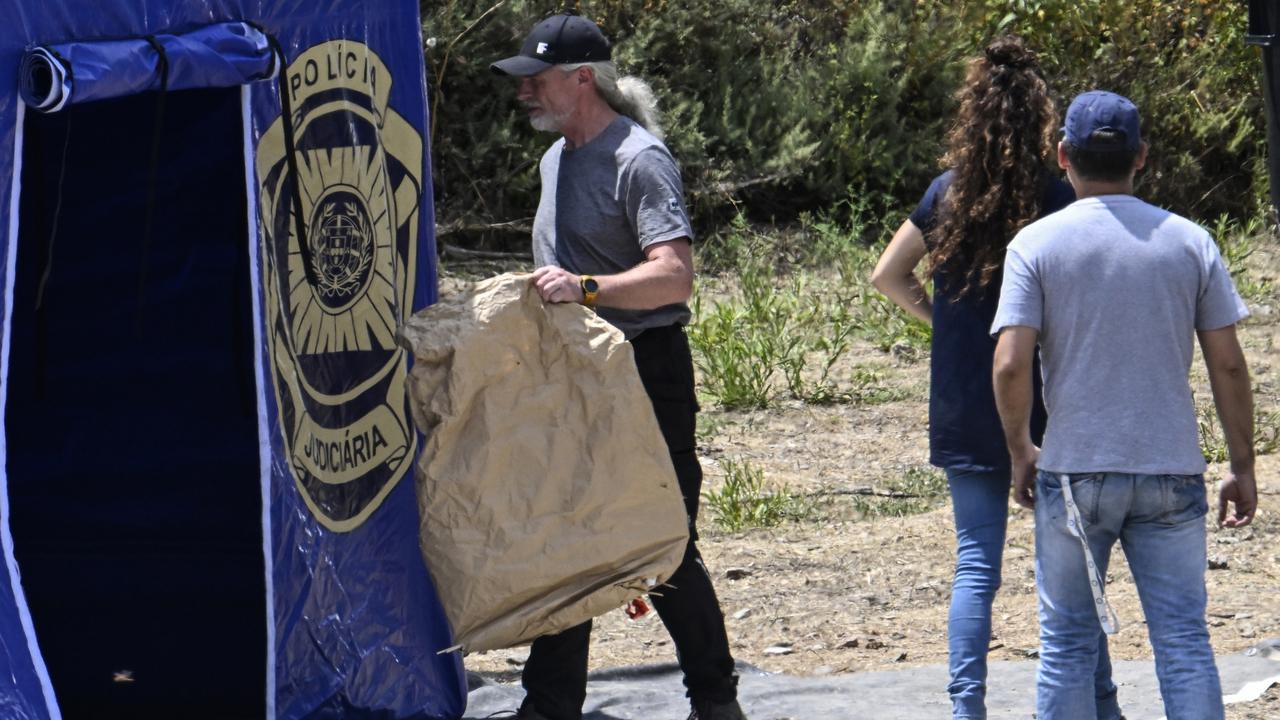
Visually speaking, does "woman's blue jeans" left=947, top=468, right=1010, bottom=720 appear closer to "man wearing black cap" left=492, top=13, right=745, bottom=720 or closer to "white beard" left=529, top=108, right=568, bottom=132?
"man wearing black cap" left=492, top=13, right=745, bottom=720

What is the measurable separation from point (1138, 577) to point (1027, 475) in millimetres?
272

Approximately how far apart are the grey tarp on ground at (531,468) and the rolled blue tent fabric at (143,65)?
24.4 inches

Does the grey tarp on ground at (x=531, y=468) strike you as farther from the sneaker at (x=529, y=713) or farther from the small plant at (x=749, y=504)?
the small plant at (x=749, y=504)

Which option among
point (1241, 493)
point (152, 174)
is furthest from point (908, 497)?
point (152, 174)

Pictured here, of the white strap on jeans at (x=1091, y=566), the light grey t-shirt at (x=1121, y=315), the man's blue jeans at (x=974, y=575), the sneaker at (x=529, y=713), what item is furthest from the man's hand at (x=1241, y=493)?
the sneaker at (x=529, y=713)

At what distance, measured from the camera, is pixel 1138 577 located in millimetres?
3316

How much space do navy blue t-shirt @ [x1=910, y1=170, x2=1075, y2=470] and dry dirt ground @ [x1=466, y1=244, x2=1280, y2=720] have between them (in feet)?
3.51

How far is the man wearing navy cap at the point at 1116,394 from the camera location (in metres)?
3.22

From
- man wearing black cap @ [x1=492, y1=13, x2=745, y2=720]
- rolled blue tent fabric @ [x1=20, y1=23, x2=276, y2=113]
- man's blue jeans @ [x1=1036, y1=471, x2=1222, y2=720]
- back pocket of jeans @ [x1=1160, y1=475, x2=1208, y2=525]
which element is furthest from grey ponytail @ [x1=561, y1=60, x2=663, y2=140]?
back pocket of jeans @ [x1=1160, y1=475, x2=1208, y2=525]

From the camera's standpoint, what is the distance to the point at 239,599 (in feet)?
12.5

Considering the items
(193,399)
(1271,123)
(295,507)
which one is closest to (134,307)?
(193,399)

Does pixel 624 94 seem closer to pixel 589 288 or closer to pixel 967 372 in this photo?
pixel 589 288

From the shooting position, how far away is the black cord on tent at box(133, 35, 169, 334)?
307cm

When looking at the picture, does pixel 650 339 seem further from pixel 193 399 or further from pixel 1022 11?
pixel 1022 11
